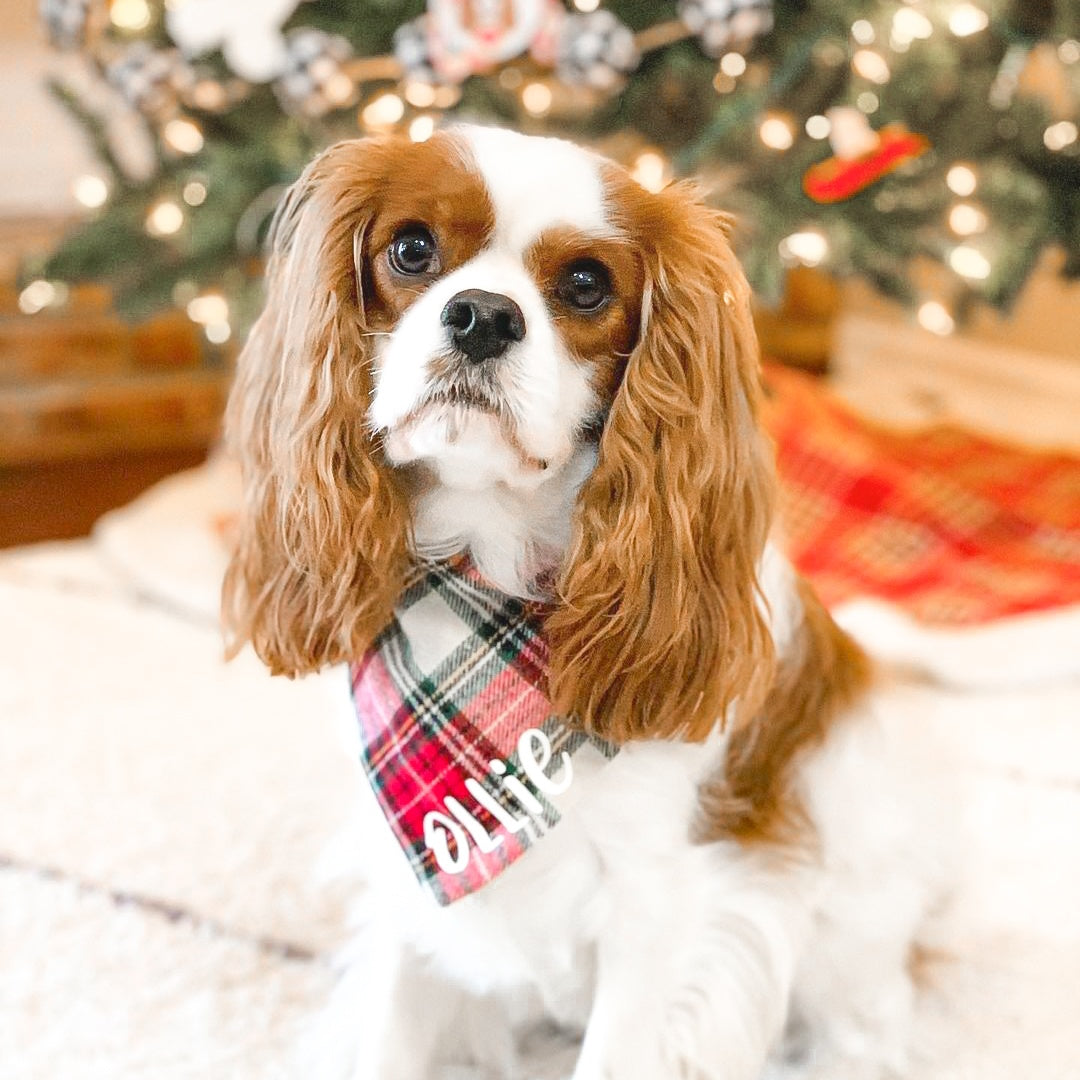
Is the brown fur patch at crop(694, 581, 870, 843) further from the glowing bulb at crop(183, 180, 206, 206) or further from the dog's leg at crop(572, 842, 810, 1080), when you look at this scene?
the glowing bulb at crop(183, 180, 206, 206)

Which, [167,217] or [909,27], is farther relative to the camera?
[167,217]

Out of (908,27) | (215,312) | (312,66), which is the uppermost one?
(908,27)

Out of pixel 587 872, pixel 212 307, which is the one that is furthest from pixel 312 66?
pixel 587 872

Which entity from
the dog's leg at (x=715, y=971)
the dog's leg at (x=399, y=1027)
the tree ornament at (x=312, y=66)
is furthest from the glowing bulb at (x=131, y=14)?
the dog's leg at (x=715, y=971)

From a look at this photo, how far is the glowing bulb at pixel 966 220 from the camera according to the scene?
2215mm

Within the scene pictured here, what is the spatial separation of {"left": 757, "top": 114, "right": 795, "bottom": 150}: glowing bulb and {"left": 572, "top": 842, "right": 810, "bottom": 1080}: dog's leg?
1418mm

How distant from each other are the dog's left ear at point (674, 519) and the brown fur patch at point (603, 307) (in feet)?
0.06

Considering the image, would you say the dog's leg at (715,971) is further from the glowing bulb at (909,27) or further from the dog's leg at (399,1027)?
the glowing bulb at (909,27)

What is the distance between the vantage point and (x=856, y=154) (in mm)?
1975

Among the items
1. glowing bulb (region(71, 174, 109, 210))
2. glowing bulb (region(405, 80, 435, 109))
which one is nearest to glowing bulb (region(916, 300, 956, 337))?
glowing bulb (region(405, 80, 435, 109))

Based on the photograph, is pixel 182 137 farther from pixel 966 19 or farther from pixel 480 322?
pixel 480 322

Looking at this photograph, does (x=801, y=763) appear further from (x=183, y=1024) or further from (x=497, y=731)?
(x=183, y=1024)

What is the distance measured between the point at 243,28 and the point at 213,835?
1.27 meters

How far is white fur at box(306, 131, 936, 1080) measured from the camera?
3.11 feet
